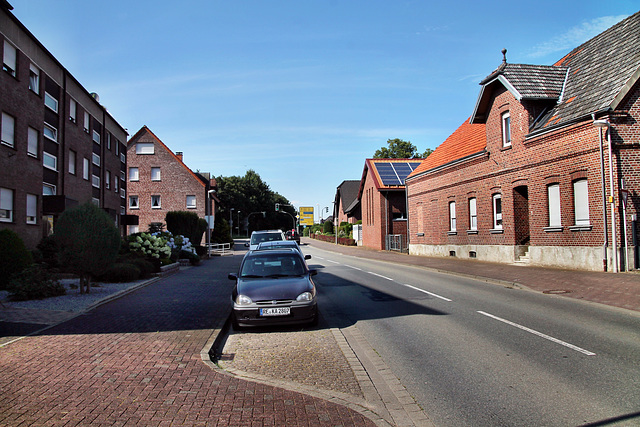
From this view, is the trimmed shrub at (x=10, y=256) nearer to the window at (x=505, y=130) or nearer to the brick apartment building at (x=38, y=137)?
the brick apartment building at (x=38, y=137)

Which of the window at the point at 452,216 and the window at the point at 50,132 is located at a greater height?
the window at the point at 50,132

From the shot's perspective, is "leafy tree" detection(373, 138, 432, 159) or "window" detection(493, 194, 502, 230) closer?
"window" detection(493, 194, 502, 230)

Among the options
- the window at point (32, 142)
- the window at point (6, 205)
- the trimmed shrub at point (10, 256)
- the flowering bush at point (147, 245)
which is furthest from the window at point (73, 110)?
the trimmed shrub at point (10, 256)

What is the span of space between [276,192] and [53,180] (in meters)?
96.8

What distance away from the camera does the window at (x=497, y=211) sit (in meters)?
23.2

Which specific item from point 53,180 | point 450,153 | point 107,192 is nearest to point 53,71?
point 53,180

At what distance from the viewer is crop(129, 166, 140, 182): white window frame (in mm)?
53312

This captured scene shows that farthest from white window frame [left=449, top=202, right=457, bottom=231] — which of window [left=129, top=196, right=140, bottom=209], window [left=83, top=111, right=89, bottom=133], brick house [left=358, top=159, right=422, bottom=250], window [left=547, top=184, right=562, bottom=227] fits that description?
window [left=129, top=196, right=140, bottom=209]

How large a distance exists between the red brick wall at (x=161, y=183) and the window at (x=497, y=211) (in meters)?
36.9

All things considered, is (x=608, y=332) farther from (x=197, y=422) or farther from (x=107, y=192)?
(x=107, y=192)

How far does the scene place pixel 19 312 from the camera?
947cm

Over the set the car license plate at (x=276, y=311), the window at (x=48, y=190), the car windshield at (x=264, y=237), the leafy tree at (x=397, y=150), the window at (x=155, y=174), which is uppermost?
the leafy tree at (x=397, y=150)

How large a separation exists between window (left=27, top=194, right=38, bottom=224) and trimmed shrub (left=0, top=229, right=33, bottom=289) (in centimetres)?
753

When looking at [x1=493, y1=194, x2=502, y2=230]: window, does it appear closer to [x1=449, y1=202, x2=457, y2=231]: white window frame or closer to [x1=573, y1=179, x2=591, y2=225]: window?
[x1=449, y1=202, x2=457, y2=231]: white window frame
